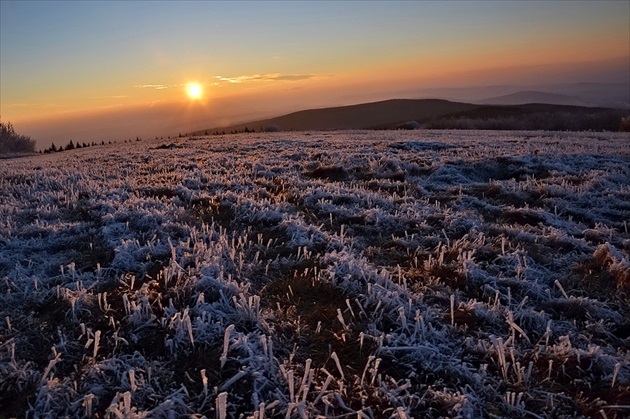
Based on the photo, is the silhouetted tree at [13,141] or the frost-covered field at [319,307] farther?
the silhouetted tree at [13,141]

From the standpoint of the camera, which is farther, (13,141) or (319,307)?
(13,141)

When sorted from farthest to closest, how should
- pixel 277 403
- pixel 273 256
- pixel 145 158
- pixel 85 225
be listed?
pixel 145 158
pixel 85 225
pixel 273 256
pixel 277 403

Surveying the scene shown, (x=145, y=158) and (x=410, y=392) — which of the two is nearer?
(x=410, y=392)

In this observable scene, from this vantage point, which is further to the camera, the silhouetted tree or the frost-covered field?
the silhouetted tree

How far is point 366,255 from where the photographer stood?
5.73 metres

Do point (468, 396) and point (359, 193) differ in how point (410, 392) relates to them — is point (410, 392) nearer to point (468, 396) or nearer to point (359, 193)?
point (468, 396)

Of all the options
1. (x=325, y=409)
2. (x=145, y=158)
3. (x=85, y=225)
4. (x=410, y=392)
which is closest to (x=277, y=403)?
(x=325, y=409)

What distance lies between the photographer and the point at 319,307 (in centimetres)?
427

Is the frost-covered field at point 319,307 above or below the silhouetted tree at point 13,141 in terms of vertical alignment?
below

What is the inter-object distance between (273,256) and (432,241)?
234cm

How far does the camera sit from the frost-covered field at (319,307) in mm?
2977

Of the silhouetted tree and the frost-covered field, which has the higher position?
the silhouetted tree

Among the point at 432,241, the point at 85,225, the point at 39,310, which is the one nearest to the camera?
the point at 39,310

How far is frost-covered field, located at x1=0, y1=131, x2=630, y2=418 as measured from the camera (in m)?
2.98
